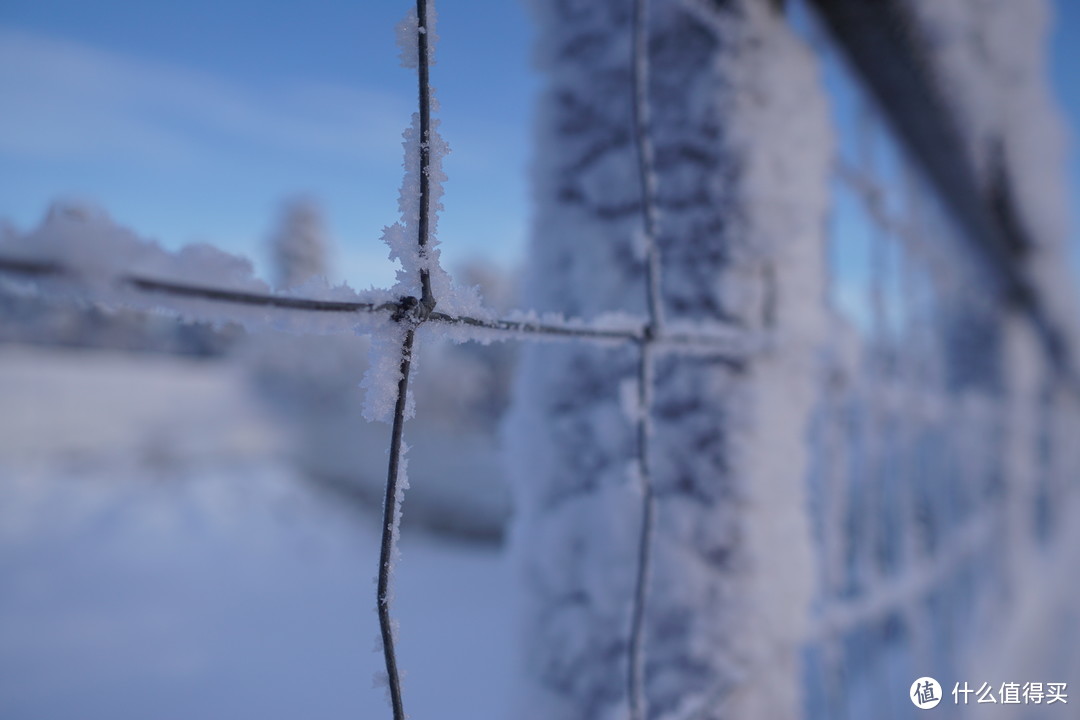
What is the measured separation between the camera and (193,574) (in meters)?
4.36

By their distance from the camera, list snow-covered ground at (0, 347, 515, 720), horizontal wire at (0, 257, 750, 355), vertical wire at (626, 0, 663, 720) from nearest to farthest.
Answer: horizontal wire at (0, 257, 750, 355) < vertical wire at (626, 0, 663, 720) < snow-covered ground at (0, 347, 515, 720)

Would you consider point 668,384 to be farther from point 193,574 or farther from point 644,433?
point 193,574

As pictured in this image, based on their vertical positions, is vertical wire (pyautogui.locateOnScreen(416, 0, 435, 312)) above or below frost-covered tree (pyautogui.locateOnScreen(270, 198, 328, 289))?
below

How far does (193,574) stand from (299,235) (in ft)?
22.2

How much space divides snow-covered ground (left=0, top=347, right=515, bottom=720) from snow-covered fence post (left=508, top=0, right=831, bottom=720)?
0.30 feet

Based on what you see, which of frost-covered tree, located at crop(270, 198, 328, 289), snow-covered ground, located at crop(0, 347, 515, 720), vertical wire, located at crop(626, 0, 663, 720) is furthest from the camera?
frost-covered tree, located at crop(270, 198, 328, 289)

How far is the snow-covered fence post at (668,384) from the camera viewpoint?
1.36 ft

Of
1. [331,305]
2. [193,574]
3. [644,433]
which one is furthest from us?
[193,574]

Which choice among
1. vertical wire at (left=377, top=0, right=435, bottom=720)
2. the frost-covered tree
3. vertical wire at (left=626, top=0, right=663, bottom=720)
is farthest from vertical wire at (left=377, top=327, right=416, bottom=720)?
the frost-covered tree

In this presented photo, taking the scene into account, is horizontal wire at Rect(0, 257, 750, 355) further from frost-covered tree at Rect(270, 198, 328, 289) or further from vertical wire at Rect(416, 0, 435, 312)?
frost-covered tree at Rect(270, 198, 328, 289)

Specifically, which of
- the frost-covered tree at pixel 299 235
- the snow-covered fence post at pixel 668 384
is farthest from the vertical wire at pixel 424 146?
the frost-covered tree at pixel 299 235

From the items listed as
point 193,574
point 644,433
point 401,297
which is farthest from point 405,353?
point 193,574

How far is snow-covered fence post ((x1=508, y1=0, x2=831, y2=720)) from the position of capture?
1.36 ft

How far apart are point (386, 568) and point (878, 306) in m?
0.93
